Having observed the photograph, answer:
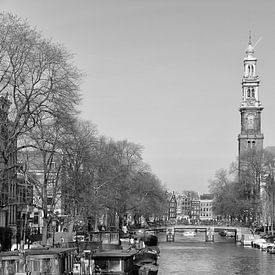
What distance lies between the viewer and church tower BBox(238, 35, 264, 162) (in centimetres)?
18500

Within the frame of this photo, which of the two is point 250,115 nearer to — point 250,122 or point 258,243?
point 250,122

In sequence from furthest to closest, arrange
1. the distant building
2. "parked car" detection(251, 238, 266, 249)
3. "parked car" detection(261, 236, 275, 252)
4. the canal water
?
"parked car" detection(251, 238, 266, 249) < "parked car" detection(261, 236, 275, 252) < the canal water < the distant building

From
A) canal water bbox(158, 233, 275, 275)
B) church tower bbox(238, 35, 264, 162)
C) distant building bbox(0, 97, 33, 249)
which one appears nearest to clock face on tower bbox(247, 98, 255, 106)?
church tower bbox(238, 35, 264, 162)

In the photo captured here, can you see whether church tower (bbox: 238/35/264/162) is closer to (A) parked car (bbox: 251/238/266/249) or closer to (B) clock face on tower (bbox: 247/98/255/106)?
(B) clock face on tower (bbox: 247/98/255/106)

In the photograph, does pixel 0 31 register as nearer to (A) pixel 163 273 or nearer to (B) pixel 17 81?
(B) pixel 17 81

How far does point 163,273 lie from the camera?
65.1m

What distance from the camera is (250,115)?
617ft

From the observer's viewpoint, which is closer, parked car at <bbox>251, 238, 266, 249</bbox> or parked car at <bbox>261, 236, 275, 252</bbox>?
parked car at <bbox>261, 236, 275, 252</bbox>

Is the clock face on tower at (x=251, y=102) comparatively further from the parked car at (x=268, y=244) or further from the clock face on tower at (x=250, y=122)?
the parked car at (x=268, y=244)

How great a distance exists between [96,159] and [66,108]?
41.9 m

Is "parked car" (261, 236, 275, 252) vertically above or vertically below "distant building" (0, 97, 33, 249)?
below

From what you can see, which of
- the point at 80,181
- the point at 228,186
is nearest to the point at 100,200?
the point at 80,181

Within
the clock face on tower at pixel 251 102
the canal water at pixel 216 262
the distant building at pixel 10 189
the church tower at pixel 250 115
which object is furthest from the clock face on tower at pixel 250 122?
the distant building at pixel 10 189

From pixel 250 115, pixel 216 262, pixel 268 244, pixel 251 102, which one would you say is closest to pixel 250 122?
pixel 250 115
